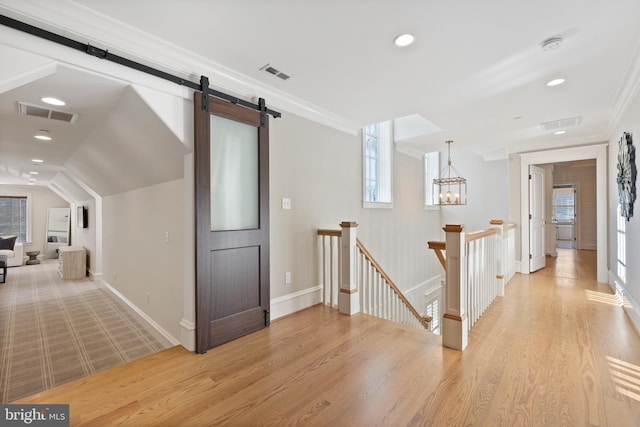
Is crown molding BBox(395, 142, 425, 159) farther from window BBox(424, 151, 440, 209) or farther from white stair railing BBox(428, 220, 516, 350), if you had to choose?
white stair railing BBox(428, 220, 516, 350)

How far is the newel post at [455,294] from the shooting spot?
2.40 m

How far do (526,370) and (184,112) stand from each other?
332cm

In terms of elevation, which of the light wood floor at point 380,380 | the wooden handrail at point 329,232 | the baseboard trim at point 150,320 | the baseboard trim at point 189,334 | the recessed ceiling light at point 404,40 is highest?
the recessed ceiling light at point 404,40

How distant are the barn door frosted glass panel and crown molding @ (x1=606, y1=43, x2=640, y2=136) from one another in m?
3.39

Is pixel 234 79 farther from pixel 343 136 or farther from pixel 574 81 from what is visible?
pixel 574 81

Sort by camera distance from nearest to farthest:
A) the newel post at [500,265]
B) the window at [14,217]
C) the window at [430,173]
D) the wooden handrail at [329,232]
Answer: the wooden handrail at [329,232] < the newel post at [500,265] < the window at [430,173] < the window at [14,217]

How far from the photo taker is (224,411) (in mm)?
1709

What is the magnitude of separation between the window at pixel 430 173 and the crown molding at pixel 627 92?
10.2 ft

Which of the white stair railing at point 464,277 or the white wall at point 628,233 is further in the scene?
the white wall at point 628,233

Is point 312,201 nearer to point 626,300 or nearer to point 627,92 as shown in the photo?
point 627,92

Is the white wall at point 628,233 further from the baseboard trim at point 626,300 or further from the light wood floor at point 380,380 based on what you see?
the light wood floor at point 380,380

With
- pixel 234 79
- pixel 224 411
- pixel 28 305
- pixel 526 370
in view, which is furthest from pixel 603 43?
pixel 28 305

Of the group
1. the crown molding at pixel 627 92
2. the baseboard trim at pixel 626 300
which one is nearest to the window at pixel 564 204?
the baseboard trim at pixel 626 300

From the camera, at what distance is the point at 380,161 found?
17.5 ft
